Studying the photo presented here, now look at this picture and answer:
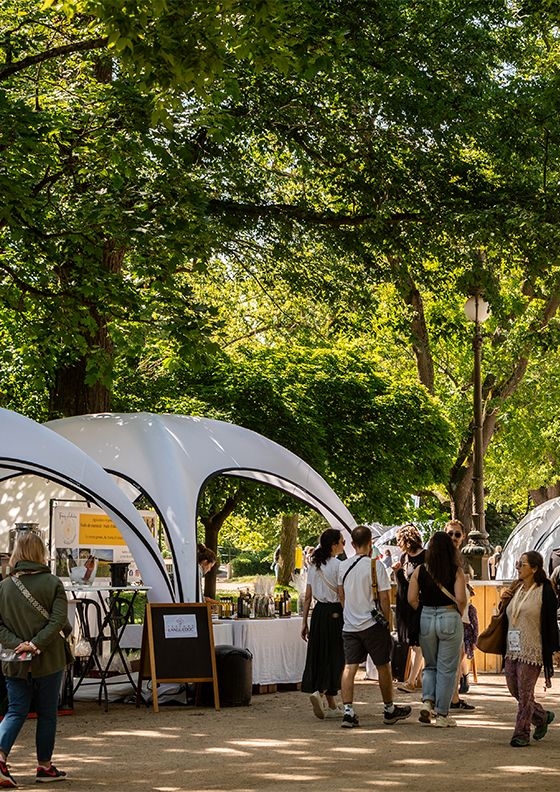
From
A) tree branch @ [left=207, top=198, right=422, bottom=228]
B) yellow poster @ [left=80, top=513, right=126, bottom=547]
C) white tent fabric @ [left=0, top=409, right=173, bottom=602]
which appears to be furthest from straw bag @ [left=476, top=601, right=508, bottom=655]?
tree branch @ [left=207, top=198, right=422, bottom=228]

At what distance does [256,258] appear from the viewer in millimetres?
19594

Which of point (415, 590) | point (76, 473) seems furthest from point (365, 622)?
point (76, 473)

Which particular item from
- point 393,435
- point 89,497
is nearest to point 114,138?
point 89,497

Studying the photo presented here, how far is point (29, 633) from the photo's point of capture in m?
8.70

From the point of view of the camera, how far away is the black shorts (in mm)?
11891

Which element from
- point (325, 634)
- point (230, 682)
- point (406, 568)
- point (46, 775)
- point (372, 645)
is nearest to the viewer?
point (46, 775)

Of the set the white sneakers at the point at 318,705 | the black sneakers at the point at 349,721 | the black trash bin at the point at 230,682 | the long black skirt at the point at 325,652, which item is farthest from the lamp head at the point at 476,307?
the black sneakers at the point at 349,721

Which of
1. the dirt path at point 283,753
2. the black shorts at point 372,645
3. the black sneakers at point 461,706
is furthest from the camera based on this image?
the black sneakers at point 461,706

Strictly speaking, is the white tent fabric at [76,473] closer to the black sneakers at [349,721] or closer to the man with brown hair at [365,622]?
the man with brown hair at [365,622]

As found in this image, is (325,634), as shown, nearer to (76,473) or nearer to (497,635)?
(497,635)

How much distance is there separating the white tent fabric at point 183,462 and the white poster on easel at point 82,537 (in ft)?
2.43

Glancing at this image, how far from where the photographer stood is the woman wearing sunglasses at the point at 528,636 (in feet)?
34.1

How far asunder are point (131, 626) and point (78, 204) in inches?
198

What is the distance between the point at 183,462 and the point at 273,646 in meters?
2.43
